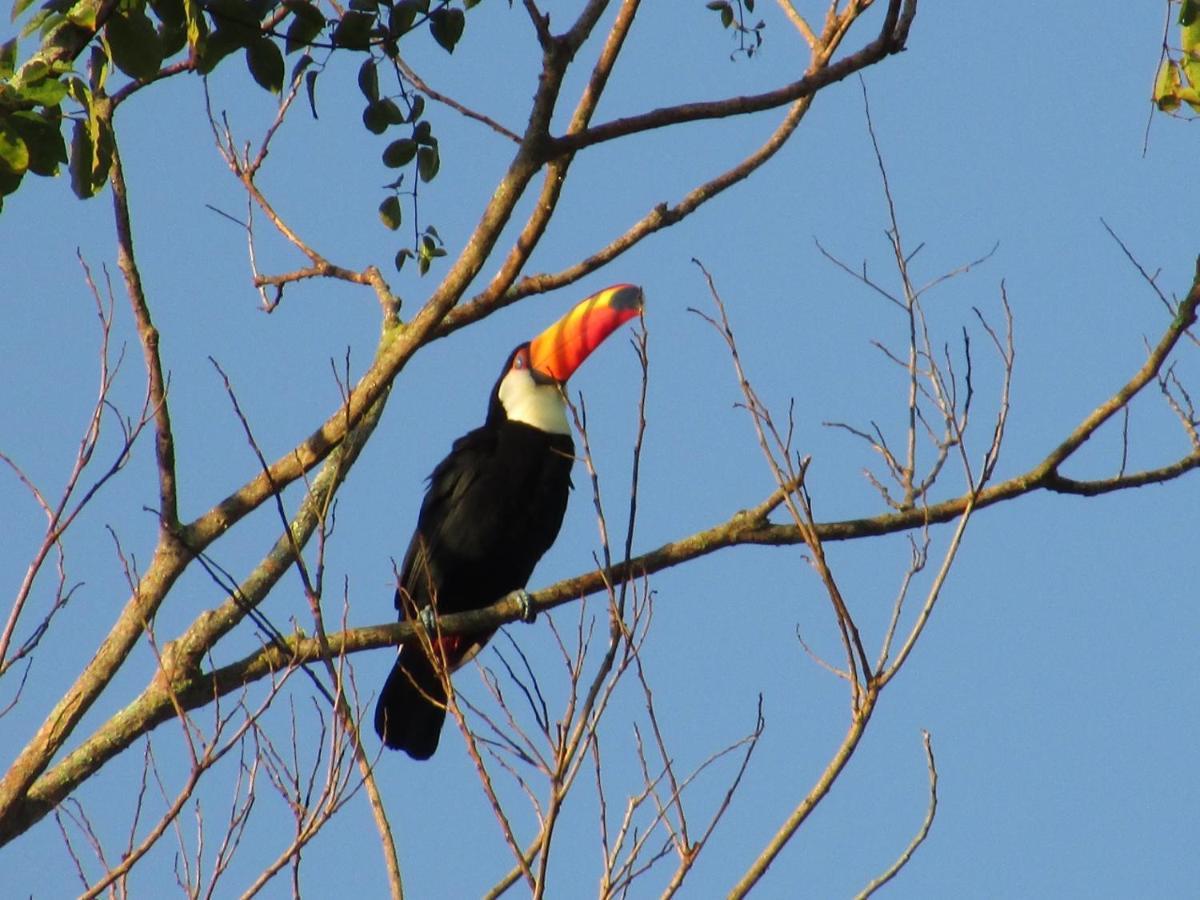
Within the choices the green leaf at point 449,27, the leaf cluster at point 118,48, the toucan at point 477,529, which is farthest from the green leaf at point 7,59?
the toucan at point 477,529

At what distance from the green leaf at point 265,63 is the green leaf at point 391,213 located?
128 centimetres

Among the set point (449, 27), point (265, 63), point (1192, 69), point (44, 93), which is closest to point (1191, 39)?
point (1192, 69)

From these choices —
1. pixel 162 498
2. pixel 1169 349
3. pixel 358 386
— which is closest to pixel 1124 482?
pixel 1169 349

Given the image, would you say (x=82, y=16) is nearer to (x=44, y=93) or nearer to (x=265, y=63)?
(x=44, y=93)

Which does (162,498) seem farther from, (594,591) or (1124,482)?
(1124,482)

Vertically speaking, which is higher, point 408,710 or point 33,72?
point 408,710

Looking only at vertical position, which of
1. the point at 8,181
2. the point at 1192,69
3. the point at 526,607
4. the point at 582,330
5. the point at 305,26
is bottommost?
the point at 8,181

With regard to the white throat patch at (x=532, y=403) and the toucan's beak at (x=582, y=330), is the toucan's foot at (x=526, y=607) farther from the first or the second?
the toucan's beak at (x=582, y=330)

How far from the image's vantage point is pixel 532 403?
6.86 metres

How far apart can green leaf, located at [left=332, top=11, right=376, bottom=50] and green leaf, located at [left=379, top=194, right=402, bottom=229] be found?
3.37 feet

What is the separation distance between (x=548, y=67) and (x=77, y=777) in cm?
220

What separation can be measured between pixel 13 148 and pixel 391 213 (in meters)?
1.86

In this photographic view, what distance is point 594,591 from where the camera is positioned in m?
4.66

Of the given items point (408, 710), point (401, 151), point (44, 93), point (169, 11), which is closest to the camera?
point (44, 93)
